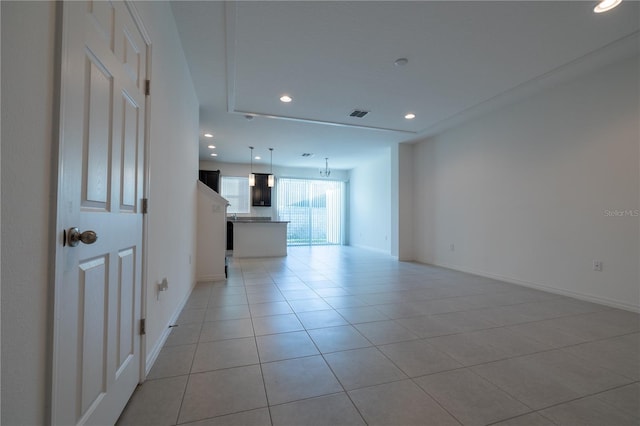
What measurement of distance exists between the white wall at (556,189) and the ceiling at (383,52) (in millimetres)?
419

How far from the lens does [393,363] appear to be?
6.02ft

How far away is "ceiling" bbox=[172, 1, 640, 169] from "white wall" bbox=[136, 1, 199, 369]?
1.31 ft

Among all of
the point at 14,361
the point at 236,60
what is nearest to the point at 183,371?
the point at 14,361

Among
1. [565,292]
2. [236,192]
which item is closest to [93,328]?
[565,292]

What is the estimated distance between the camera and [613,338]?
88.1 inches

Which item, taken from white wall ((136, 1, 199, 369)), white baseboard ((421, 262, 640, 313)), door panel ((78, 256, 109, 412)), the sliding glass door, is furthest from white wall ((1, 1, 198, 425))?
the sliding glass door

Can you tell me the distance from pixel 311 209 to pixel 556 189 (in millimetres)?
7078

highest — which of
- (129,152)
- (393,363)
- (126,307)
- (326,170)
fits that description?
(326,170)

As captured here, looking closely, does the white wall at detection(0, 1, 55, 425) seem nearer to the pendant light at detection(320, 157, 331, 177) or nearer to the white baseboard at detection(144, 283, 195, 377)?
the white baseboard at detection(144, 283, 195, 377)

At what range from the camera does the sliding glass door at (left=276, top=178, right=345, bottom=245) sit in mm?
9328

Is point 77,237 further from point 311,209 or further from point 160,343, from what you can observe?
point 311,209

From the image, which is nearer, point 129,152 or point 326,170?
point 129,152

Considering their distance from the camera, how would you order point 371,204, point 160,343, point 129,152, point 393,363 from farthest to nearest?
point 371,204
point 160,343
point 393,363
point 129,152

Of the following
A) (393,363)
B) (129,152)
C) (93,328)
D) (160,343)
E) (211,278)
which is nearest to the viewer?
(93,328)
